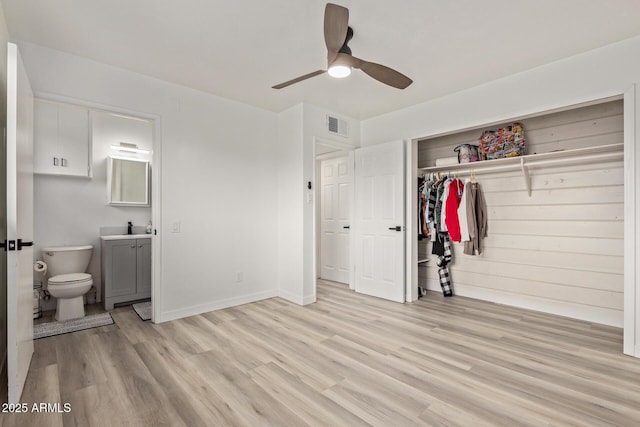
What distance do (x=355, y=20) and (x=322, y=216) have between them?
3.67 metres

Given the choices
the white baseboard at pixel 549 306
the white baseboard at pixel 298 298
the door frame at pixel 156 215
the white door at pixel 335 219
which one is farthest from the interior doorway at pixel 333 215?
the door frame at pixel 156 215

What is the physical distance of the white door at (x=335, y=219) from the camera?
5.30 metres

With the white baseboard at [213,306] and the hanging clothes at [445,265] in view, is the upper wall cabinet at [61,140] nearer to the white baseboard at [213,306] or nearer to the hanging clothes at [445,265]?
the white baseboard at [213,306]

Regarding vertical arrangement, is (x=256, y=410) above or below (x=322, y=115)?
below

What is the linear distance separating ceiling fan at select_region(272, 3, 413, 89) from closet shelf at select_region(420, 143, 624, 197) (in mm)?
1838

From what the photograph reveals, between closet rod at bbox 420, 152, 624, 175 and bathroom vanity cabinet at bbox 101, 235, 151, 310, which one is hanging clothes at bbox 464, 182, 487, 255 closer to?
closet rod at bbox 420, 152, 624, 175

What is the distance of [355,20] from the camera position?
7.70 feet

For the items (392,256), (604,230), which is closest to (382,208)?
(392,256)

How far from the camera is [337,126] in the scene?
444 centimetres

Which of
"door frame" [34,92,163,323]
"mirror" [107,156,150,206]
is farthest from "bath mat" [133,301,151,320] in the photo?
"mirror" [107,156,150,206]

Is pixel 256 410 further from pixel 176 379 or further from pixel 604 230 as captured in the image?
pixel 604 230

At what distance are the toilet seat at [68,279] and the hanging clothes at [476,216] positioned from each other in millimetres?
4423

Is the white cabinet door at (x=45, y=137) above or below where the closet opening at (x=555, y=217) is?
above

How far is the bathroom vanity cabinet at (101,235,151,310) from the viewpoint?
3.89 meters
